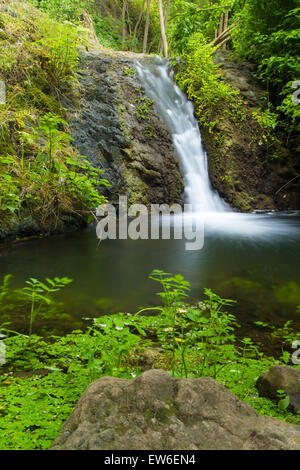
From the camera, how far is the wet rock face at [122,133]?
6.61 m

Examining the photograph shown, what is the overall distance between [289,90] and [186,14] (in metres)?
4.59

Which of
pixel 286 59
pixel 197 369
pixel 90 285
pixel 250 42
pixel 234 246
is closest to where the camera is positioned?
pixel 197 369

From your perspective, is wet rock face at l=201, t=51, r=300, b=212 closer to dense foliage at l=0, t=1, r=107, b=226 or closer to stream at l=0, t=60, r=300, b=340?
stream at l=0, t=60, r=300, b=340

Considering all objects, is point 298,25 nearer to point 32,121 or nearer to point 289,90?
point 289,90

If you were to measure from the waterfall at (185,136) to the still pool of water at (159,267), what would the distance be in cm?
250

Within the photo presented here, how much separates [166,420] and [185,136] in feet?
27.5

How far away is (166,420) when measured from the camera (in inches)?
38.0

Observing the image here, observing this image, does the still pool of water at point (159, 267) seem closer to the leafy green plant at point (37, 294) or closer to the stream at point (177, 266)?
the stream at point (177, 266)

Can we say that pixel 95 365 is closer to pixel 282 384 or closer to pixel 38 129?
pixel 282 384

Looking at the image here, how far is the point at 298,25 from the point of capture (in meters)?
8.41

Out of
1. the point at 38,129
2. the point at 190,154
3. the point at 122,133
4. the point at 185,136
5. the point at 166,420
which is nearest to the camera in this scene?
the point at 166,420

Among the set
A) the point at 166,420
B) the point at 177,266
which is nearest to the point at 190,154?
the point at 177,266

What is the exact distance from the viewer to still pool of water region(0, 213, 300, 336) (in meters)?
2.74

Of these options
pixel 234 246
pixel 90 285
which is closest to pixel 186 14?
pixel 234 246
